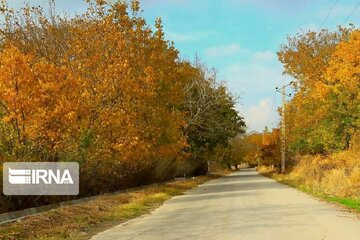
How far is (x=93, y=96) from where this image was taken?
931 inches

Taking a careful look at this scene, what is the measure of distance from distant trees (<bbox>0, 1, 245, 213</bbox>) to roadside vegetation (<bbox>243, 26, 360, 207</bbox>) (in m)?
9.79

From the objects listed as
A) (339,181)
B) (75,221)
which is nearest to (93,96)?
(75,221)

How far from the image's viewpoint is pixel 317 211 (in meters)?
16.9

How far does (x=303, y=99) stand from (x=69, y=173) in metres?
29.2

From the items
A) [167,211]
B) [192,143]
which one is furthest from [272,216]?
[192,143]

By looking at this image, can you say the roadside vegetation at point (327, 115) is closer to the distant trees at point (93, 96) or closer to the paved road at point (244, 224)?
the paved road at point (244, 224)

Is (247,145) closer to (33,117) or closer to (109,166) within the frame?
(109,166)

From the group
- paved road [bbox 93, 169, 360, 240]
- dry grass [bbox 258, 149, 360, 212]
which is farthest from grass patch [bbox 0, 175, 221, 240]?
dry grass [bbox 258, 149, 360, 212]

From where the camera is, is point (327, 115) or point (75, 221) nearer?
point (75, 221)

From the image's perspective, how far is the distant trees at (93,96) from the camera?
1719 cm

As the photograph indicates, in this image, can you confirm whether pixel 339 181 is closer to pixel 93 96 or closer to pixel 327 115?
pixel 93 96

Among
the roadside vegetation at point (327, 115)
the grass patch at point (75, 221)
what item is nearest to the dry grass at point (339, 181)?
the roadside vegetation at point (327, 115)

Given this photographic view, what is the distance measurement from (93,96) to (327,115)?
22.3 m

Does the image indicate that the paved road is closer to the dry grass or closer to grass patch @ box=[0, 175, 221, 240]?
grass patch @ box=[0, 175, 221, 240]
